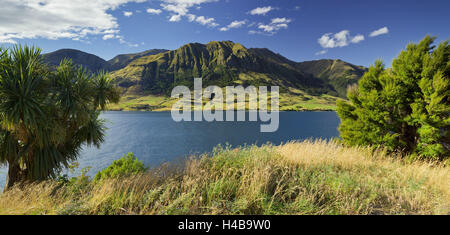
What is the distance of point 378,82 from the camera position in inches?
520

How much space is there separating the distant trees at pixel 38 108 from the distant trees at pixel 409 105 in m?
16.1

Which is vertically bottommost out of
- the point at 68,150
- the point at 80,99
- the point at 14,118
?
the point at 68,150

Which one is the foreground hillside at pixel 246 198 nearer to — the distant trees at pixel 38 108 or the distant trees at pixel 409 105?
the distant trees at pixel 38 108

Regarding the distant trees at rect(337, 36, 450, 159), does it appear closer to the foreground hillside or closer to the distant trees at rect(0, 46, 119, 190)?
the foreground hillside

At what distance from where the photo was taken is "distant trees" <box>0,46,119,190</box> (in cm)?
614

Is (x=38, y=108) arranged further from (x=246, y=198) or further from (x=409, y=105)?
(x=409, y=105)

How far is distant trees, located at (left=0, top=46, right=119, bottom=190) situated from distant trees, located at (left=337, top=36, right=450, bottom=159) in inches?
632

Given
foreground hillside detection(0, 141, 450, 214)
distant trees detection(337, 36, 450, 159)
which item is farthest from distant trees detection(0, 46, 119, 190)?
distant trees detection(337, 36, 450, 159)

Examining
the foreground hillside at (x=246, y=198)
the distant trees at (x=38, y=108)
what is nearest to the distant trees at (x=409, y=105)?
the foreground hillside at (x=246, y=198)

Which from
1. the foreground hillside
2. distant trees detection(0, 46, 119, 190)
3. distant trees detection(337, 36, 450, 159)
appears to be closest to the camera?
the foreground hillside

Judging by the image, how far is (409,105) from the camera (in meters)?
11.5

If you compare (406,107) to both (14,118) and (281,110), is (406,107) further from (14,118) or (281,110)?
(281,110)
